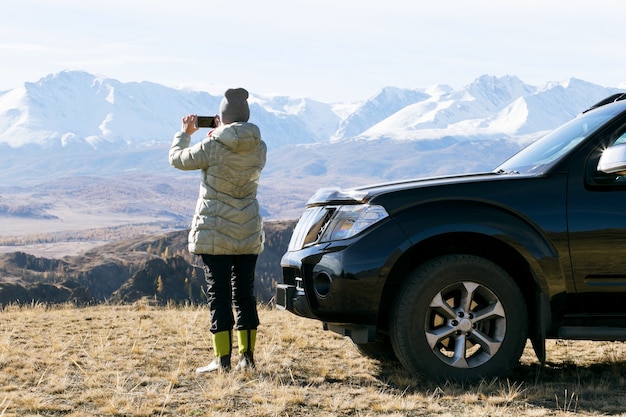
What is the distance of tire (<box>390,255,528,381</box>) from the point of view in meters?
5.44

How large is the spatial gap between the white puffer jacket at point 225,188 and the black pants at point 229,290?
0.10m

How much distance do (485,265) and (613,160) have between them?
998 mm

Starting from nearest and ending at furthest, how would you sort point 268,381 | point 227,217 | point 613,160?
1. point 613,160
2. point 268,381
3. point 227,217

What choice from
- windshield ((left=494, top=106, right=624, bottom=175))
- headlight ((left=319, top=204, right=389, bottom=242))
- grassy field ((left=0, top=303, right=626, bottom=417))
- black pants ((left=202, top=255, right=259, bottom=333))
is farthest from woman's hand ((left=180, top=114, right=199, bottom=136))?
windshield ((left=494, top=106, right=624, bottom=175))

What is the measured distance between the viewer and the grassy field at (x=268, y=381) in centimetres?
510

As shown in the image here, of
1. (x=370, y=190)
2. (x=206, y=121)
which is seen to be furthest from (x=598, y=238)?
(x=206, y=121)

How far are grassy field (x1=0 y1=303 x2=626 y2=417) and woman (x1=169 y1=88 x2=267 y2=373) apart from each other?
1.11 ft

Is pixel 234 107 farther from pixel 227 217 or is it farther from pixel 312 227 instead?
pixel 312 227

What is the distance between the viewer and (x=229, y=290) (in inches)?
249

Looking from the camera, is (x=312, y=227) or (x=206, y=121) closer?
(x=312, y=227)

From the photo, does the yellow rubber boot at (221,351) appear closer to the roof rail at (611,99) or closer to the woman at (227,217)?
the woman at (227,217)

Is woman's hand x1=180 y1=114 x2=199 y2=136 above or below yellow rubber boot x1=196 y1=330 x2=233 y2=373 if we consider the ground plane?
above

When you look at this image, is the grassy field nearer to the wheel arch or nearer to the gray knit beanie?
the wheel arch

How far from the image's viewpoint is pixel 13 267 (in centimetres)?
13725
